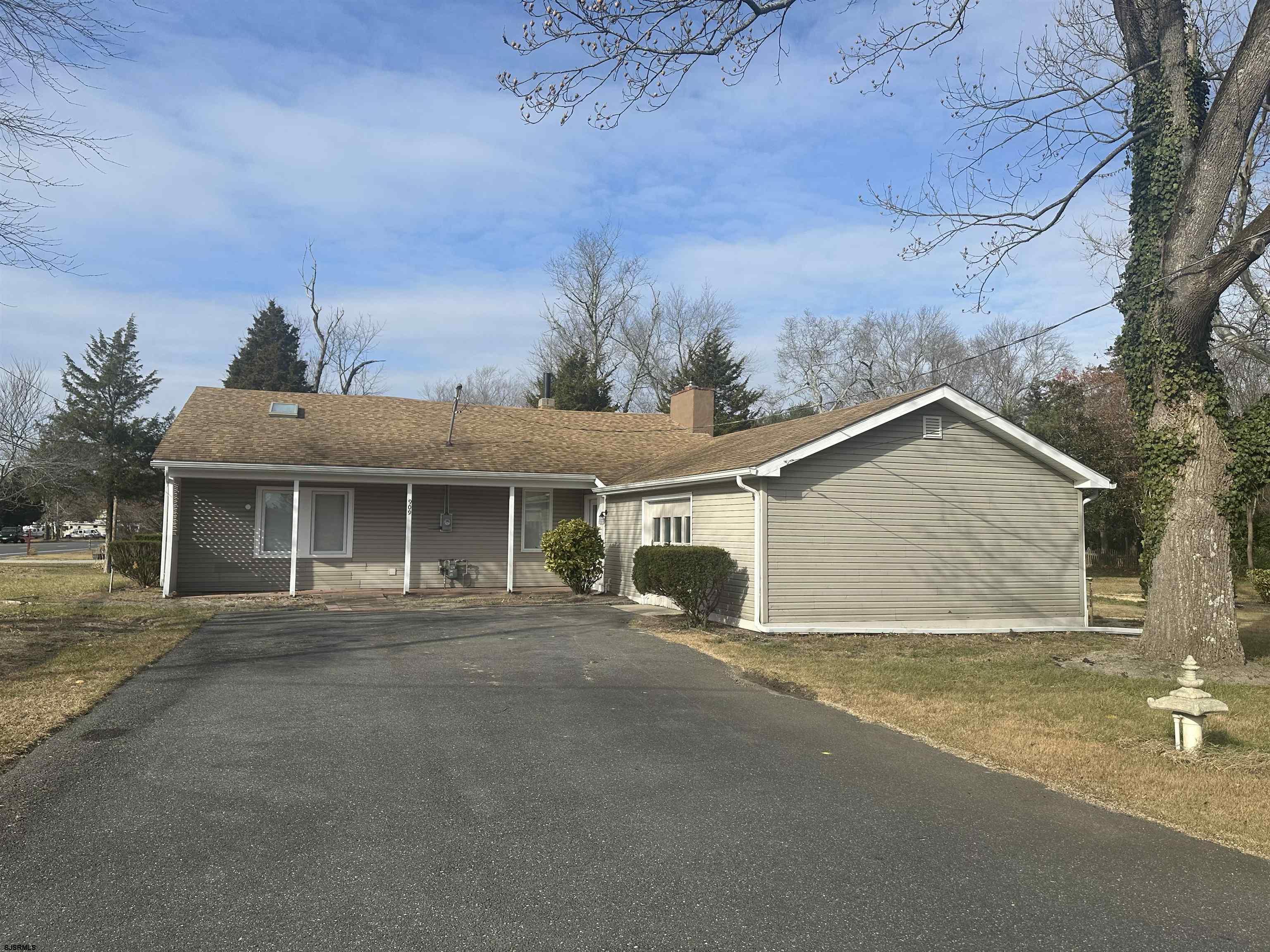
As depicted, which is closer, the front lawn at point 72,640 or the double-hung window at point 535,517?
the front lawn at point 72,640

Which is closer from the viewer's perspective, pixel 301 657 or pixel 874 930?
pixel 874 930

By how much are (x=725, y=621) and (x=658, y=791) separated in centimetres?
916

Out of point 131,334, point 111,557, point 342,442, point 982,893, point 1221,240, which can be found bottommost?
point 982,893

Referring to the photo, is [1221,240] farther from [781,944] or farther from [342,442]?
[781,944]

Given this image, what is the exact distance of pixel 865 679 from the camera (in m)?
9.84

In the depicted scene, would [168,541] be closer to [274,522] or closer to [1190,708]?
[274,522]

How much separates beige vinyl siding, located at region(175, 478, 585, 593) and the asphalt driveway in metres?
10.7

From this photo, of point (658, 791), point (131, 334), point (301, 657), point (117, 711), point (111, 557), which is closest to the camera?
point (658, 791)

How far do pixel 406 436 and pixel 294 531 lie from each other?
14.3ft

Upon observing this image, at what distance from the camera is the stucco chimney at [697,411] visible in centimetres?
2439

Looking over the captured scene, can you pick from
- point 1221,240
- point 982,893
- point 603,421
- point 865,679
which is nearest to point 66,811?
point 982,893

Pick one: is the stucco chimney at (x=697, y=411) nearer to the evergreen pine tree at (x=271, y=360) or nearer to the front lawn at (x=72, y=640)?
the front lawn at (x=72, y=640)

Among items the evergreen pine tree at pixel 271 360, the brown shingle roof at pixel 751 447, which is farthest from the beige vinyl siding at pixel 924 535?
the evergreen pine tree at pixel 271 360

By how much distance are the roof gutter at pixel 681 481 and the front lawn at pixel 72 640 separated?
22.1ft
